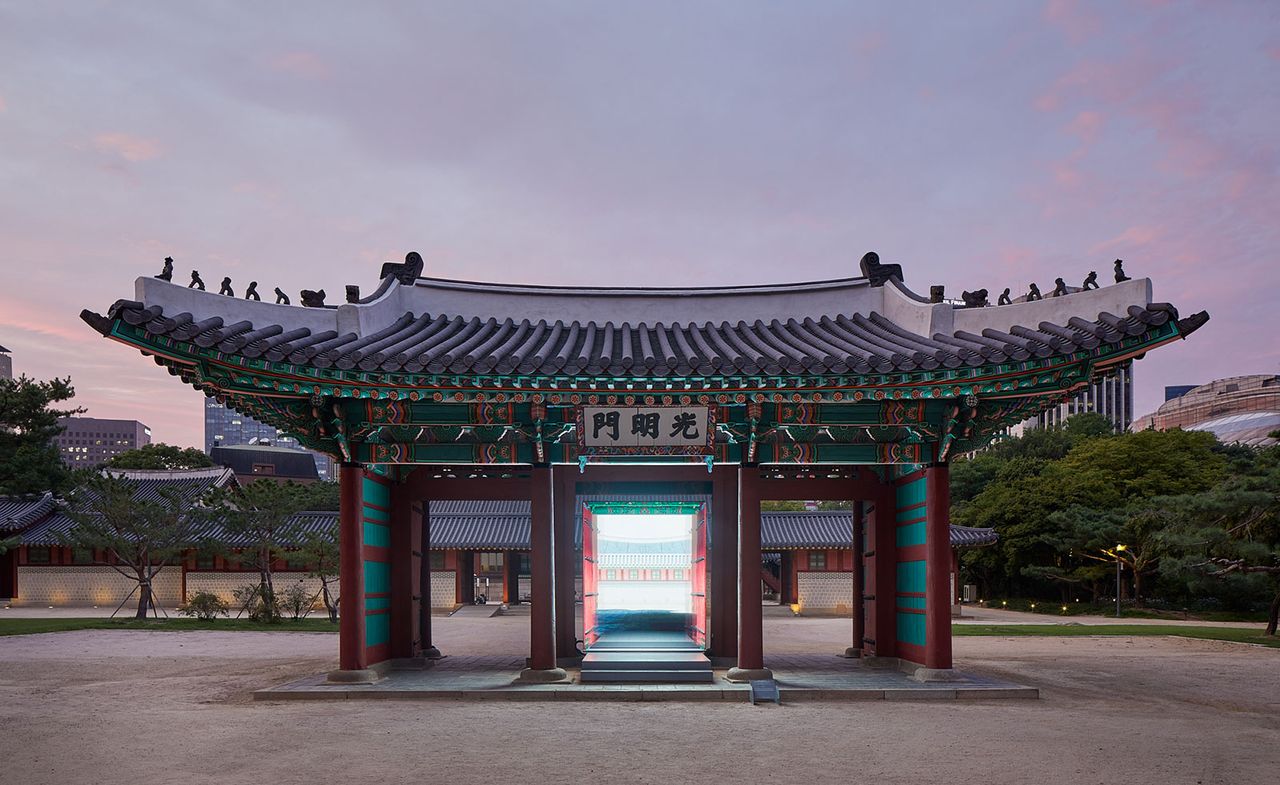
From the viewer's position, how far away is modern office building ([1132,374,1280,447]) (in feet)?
286

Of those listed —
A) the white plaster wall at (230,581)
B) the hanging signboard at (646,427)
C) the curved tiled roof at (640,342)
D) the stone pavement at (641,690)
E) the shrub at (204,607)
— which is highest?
the curved tiled roof at (640,342)

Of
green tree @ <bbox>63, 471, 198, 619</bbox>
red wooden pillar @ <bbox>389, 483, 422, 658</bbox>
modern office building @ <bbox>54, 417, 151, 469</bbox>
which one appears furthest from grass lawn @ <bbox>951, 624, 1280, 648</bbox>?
modern office building @ <bbox>54, 417, 151, 469</bbox>

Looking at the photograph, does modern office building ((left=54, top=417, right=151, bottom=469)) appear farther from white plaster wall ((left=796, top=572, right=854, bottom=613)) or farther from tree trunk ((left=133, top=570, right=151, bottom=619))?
white plaster wall ((left=796, top=572, right=854, bottom=613))

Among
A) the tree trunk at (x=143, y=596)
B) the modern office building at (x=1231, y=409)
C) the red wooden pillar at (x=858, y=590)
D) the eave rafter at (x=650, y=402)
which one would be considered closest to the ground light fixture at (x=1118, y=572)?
the red wooden pillar at (x=858, y=590)

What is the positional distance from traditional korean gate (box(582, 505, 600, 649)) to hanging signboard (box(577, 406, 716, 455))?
12.3ft

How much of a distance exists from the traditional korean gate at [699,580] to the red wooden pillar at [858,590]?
2.75m

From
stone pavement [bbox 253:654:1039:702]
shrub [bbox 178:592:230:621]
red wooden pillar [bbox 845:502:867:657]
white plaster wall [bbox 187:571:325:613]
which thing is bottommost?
white plaster wall [bbox 187:571:325:613]

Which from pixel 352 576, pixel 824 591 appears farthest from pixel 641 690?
pixel 824 591

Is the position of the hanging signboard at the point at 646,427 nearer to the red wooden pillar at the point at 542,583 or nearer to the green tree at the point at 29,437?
the red wooden pillar at the point at 542,583

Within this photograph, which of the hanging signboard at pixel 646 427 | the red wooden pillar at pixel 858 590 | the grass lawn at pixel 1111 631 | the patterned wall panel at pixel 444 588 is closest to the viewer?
the hanging signboard at pixel 646 427

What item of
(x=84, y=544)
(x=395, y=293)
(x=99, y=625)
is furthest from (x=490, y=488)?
(x=84, y=544)

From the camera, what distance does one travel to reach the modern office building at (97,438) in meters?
180

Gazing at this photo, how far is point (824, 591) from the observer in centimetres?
4081

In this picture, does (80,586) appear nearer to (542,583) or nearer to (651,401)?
(542,583)
